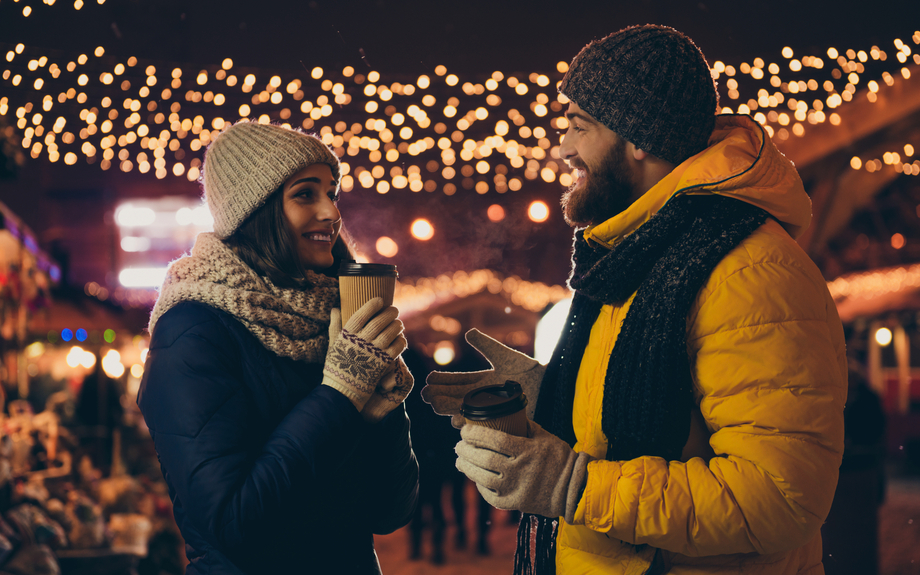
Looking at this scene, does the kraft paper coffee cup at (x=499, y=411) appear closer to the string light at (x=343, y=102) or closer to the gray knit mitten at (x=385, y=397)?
the gray knit mitten at (x=385, y=397)

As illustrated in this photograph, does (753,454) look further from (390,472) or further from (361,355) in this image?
(390,472)

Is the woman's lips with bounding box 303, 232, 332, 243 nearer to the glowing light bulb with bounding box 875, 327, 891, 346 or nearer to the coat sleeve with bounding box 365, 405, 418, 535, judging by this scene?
the coat sleeve with bounding box 365, 405, 418, 535

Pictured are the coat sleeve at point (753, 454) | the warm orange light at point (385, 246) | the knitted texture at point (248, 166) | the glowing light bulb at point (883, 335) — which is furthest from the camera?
the warm orange light at point (385, 246)

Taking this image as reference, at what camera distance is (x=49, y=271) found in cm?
626

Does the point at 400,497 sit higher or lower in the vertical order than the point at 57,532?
higher

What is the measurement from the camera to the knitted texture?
1.50 m

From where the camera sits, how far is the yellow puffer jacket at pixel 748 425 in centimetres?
111

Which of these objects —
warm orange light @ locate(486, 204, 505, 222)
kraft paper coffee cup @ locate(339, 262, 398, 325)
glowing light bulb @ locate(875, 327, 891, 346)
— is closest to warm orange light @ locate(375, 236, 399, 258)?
warm orange light @ locate(486, 204, 505, 222)

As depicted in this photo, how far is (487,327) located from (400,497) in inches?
390

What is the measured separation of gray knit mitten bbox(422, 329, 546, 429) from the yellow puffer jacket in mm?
531

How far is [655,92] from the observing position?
143cm

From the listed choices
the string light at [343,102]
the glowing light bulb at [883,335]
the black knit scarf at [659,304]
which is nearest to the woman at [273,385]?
the black knit scarf at [659,304]

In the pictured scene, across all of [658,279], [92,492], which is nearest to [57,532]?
[92,492]

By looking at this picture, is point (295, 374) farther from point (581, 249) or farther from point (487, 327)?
point (487, 327)
